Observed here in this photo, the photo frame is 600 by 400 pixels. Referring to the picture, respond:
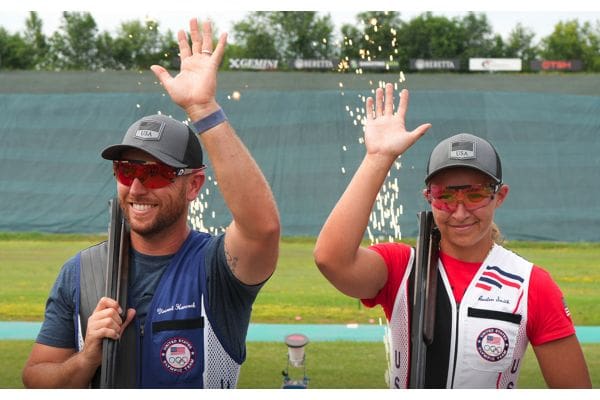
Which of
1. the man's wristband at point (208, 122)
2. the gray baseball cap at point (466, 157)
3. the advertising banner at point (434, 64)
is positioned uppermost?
the advertising banner at point (434, 64)

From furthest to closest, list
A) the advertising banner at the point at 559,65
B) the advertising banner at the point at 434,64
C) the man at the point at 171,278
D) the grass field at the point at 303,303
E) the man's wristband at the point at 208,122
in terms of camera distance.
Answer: the advertising banner at the point at 559,65 → the advertising banner at the point at 434,64 → the grass field at the point at 303,303 → the man at the point at 171,278 → the man's wristband at the point at 208,122

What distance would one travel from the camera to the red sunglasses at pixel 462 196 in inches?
119

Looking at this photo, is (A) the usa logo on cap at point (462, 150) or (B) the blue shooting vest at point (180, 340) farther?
(A) the usa logo on cap at point (462, 150)

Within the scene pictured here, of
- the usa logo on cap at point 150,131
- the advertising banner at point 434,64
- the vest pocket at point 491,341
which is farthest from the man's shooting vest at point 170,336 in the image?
the advertising banner at point 434,64

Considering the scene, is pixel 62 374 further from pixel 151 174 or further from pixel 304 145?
pixel 304 145

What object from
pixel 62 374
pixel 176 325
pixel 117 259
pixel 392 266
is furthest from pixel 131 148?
pixel 392 266

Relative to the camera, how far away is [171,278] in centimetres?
296

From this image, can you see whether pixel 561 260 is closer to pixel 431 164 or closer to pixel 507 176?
pixel 507 176

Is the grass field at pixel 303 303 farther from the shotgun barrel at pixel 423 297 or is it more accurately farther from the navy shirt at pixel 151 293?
the shotgun barrel at pixel 423 297

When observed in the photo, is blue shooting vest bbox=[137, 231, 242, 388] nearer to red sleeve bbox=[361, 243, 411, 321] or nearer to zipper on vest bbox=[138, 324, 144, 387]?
zipper on vest bbox=[138, 324, 144, 387]

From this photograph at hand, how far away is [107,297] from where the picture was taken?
2787mm

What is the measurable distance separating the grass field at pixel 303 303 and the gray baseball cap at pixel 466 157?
14.6ft

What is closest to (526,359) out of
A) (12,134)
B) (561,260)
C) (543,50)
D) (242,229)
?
(242,229)

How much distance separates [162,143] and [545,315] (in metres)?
1.36
